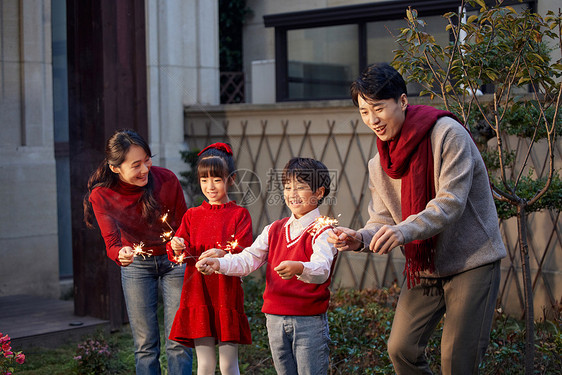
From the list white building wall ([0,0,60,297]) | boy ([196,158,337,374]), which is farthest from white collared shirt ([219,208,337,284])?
white building wall ([0,0,60,297])

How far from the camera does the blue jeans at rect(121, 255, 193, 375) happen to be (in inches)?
146

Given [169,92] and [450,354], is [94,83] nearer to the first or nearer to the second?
[169,92]

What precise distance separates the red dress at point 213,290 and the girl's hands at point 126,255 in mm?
199

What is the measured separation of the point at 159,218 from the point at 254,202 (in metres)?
3.52

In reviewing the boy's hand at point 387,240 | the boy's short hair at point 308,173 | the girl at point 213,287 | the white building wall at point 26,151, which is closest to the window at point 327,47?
the white building wall at point 26,151

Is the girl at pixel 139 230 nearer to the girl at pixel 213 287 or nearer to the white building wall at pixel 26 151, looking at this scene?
the girl at pixel 213 287

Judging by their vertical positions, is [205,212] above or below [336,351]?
above

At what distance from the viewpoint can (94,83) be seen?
5.63 m

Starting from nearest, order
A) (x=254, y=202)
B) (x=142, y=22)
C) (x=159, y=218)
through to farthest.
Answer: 1. (x=159, y=218)
2. (x=142, y=22)
3. (x=254, y=202)

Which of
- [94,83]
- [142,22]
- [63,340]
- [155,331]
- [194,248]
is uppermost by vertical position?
[142,22]

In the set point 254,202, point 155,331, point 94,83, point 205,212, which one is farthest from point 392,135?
point 254,202

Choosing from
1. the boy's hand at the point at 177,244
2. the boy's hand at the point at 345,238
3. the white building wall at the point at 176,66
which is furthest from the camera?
the white building wall at the point at 176,66

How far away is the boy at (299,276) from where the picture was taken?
3.05 metres

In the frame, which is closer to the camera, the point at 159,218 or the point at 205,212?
the point at 205,212
